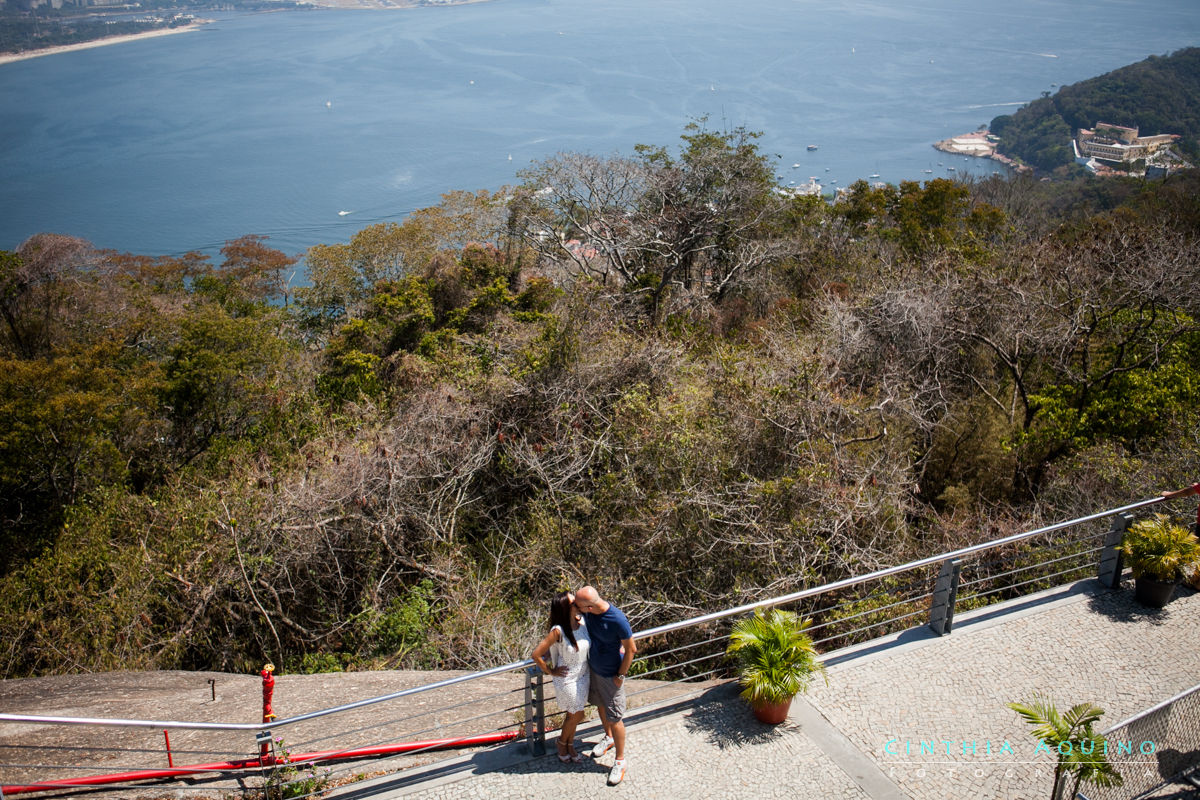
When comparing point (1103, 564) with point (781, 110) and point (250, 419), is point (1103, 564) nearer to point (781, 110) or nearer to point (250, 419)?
point (250, 419)

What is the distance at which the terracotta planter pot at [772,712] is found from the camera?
19.0 ft

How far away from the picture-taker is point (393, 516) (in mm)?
12859

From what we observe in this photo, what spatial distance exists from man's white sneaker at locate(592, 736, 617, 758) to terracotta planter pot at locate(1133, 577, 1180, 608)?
541 cm

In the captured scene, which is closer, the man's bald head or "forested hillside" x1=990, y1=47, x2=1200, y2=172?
the man's bald head

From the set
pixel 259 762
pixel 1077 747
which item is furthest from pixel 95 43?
pixel 1077 747

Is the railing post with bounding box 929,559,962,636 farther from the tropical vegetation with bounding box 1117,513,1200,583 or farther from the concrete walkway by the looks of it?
the tropical vegetation with bounding box 1117,513,1200,583

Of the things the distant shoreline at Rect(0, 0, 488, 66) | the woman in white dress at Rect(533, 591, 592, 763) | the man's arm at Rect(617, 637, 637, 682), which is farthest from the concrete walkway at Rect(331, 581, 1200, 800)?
the distant shoreline at Rect(0, 0, 488, 66)

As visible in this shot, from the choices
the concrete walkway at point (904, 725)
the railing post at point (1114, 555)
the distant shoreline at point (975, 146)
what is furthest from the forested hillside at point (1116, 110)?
the concrete walkway at point (904, 725)

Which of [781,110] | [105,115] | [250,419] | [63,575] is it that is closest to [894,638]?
[63,575]

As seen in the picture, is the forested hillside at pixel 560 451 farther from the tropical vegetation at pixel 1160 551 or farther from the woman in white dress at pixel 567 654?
the woman in white dress at pixel 567 654

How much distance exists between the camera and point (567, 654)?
5277 mm

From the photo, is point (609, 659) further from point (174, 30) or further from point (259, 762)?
point (174, 30)

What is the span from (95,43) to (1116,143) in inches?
6652

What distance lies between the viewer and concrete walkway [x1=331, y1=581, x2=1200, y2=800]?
532 centimetres
